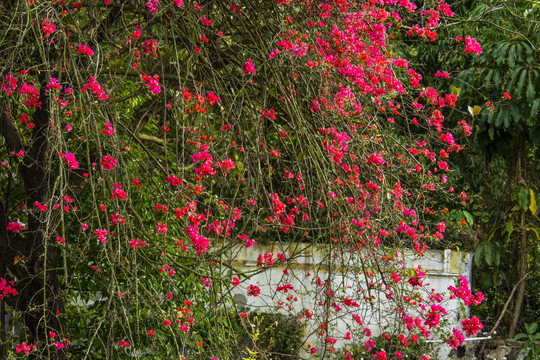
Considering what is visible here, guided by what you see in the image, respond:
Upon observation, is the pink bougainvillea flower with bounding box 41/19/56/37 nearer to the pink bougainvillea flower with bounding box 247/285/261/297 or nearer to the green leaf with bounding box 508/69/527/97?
the pink bougainvillea flower with bounding box 247/285/261/297

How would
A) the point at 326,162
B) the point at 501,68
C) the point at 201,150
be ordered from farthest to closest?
the point at 501,68, the point at 326,162, the point at 201,150

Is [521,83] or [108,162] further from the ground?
[521,83]

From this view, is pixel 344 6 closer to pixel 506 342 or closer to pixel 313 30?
pixel 313 30

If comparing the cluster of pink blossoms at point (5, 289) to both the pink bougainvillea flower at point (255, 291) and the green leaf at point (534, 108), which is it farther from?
the green leaf at point (534, 108)

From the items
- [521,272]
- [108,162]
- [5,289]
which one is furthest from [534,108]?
[5,289]

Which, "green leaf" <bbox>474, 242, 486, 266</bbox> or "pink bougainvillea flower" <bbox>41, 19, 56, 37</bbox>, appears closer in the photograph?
"pink bougainvillea flower" <bbox>41, 19, 56, 37</bbox>

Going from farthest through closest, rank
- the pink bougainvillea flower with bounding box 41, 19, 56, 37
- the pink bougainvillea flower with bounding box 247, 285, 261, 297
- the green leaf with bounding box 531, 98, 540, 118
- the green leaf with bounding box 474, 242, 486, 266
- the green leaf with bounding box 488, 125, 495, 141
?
the green leaf with bounding box 474, 242, 486, 266, the green leaf with bounding box 488, 125, 495, 141, the green leaf with bounding box 531, 98, 540, 118, the pink bougainvillea flower with bounding box 247, 285, 261, 297, the pink bougainvillea flower with bounding box 41, 19, 56, 37

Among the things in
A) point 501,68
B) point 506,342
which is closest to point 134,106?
point 501,68

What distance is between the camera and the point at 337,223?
2396mm

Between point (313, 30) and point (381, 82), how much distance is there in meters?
0.48

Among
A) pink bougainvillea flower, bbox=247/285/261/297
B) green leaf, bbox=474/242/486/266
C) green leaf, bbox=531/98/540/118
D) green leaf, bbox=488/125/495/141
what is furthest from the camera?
green leaf, bbox=474/242/486/266

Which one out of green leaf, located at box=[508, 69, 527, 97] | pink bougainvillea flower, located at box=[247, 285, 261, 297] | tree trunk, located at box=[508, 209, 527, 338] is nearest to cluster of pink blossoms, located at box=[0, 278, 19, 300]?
pink bougainvillea flower, located at box=[247, 285, 261, 297]

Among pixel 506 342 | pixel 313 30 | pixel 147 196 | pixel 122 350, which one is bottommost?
pixel 506 342

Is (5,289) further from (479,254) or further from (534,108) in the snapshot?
(479,254)
